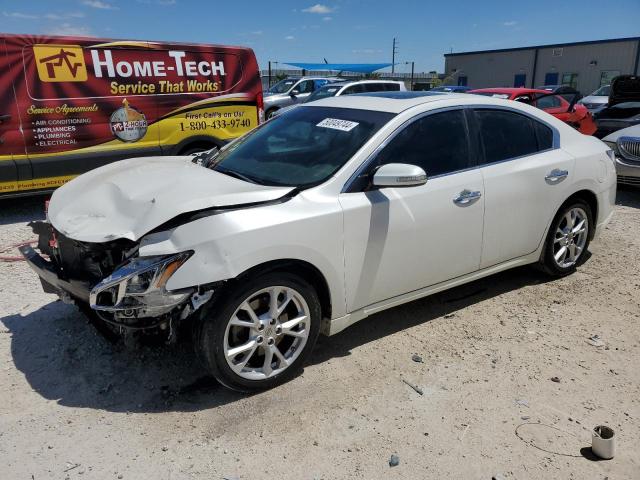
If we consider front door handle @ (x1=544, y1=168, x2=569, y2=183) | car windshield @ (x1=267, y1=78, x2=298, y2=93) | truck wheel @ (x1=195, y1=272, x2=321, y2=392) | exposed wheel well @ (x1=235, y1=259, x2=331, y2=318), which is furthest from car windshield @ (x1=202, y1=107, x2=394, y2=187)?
car windshield @ (x1=267, y1=78, x2=298, y2=93)

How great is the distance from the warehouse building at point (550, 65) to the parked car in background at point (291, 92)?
2361 cm

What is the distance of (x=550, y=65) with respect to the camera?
38.4m

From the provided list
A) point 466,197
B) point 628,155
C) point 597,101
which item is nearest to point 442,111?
point 466,197

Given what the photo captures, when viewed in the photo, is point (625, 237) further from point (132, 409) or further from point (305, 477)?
point (132, 409)

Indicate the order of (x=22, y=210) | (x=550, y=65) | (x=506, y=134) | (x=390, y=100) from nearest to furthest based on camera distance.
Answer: (x=390, y=100), (x=506, y=134), (x=22, y=210), (x=550, y=65)

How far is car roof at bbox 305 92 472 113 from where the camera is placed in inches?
145

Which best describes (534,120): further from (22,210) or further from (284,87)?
(284,87)

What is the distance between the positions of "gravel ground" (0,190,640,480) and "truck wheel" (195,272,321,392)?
0.16 metres

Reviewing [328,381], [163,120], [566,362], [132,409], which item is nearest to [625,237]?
[566,362]

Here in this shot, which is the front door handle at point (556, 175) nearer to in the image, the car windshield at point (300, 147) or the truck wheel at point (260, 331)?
the car windshield at point (300, 147)

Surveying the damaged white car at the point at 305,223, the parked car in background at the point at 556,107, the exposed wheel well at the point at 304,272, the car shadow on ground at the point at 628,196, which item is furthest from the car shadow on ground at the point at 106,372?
the parked car in background at the point at 556,107

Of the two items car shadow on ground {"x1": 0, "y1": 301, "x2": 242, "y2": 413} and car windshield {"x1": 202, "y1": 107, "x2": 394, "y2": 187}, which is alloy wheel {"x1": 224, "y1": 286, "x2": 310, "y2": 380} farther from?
car windshield {"x1": 202, "y1": 107, "x2": 394, "y2": 187}

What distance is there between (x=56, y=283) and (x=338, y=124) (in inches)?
81.7

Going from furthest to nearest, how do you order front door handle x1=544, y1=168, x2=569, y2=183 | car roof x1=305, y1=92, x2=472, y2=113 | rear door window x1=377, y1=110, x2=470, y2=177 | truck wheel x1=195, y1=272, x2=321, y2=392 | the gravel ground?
front door handle x1=544, y1=168, x2=569, y2=183 < car roof x1=305, y1=92, x2=472, y2=113 < rear door window x1=377, y1=110, x2=470, y2=177 < truck wheel x1=195, y1=272, x2=321, y2=392 < the gravel ground
